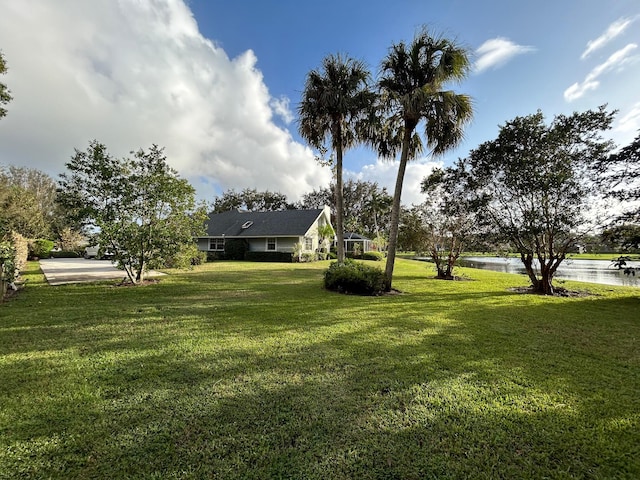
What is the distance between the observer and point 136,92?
11977 millimetres

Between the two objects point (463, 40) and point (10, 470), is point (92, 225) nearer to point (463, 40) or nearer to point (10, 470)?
point (10, 470)

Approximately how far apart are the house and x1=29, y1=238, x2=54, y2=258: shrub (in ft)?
46.1

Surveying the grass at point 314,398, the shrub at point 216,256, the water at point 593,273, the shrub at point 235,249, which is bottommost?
the grass at point 314,398

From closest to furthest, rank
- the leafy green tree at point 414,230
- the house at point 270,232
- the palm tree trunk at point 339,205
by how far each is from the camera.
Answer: the palm tree trunk at point 339,205, the leafy green tree at point 414,230, the house at point 270,232

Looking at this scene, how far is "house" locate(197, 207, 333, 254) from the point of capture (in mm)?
27250

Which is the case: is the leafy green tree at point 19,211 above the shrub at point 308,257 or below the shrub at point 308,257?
above

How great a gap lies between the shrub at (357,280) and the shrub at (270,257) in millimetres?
15734

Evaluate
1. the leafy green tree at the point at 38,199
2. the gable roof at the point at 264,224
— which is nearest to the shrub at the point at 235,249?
the gable roof at the point at 264,224

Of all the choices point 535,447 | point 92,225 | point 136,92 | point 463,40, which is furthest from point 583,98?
point 92,225

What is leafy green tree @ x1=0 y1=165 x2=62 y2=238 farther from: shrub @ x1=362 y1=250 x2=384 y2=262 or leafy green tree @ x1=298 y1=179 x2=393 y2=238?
leafy green tree @ x1=298 y1=179 x2=393 y2=238

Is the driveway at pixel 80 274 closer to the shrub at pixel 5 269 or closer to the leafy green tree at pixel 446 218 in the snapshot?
the shrub at pixel 5 269

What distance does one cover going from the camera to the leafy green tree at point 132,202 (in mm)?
10157

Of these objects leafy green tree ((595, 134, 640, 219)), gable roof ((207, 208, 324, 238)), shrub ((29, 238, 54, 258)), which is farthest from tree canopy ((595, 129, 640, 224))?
shrub ((29, 238, 54, 258))

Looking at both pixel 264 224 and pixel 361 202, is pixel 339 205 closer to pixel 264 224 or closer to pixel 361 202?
pixel 264 224
